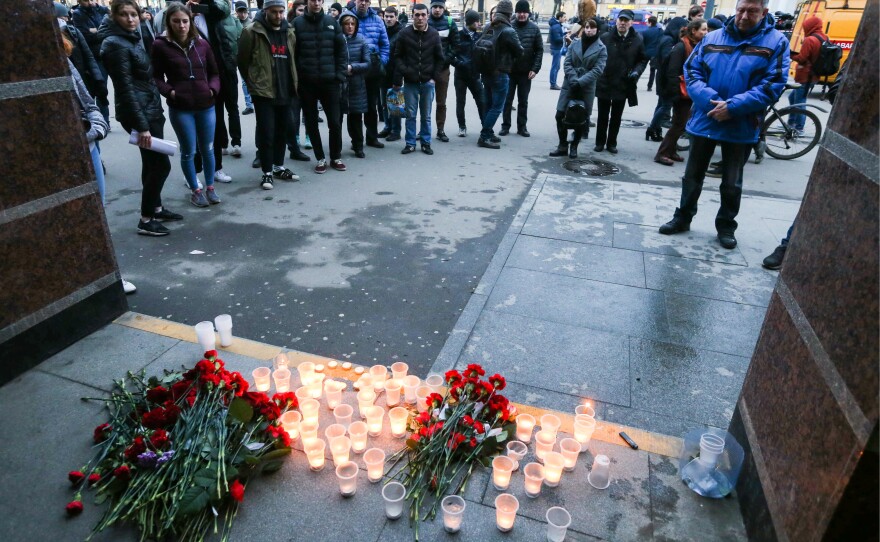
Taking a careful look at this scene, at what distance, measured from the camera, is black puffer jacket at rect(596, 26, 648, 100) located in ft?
27.7

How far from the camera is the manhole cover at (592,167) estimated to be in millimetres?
8031

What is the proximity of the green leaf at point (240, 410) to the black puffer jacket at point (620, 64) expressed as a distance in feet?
25.4

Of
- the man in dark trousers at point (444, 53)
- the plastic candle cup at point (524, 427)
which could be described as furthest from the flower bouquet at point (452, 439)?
the man in dark trousers at point (444, 53)

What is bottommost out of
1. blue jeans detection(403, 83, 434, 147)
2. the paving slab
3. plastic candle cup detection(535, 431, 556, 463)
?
the paving slab

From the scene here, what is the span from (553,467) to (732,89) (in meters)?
4.09

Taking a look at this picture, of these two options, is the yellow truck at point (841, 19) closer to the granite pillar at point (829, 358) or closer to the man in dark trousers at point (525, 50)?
the man in dark trousers at point (525, 50)

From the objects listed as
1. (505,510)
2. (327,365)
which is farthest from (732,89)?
(505,510)

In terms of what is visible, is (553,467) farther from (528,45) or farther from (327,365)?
(528,45)

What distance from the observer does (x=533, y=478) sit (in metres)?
2.43

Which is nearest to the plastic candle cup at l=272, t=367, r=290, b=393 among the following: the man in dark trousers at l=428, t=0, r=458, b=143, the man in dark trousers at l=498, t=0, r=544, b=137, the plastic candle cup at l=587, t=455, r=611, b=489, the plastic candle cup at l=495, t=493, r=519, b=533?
the plastic candle cup at l=495, t=493, r=519, b=533

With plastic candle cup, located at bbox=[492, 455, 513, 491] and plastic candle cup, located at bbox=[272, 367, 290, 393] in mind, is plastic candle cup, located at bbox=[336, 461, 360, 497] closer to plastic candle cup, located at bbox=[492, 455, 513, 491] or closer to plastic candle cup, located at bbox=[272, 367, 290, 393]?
plastic candle cup, located at bbox=[492, 455, 513, 491]

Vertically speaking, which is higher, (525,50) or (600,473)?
(525,50)

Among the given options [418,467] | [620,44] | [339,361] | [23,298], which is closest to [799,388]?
[418,467]

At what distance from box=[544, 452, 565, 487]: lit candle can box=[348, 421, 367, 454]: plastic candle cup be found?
886 mm
